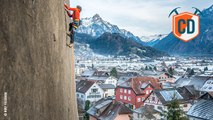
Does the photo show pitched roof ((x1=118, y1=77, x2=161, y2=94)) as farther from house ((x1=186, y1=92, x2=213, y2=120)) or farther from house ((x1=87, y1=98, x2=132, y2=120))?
house ((x1=186, y1=92, x2=213, y2=120))

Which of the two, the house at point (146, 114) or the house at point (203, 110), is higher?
the house at point (203, 110)

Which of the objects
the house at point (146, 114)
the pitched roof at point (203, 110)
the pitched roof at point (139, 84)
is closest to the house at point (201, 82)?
the pitched roof at point (139, 84)

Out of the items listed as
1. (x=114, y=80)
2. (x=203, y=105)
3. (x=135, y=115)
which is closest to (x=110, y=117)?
(x=135, y=115)

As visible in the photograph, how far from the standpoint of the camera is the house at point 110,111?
42.7 m

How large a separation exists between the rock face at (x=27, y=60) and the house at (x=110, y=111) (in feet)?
123

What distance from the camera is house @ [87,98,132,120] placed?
4266cm

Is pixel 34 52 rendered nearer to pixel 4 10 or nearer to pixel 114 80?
pixel 4 10

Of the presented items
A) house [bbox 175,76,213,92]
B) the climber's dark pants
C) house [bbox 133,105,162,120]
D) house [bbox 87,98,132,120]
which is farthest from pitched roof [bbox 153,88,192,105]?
the climber's dark pants

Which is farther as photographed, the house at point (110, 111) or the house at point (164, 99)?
the house at point (164, 99)

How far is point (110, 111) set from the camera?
4481 cm

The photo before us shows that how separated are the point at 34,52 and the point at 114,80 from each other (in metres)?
92.3

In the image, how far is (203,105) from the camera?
37.9m

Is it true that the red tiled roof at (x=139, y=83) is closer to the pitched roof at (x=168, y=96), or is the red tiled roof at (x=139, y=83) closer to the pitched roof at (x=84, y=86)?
the pitched roof at (x=168, y=96)

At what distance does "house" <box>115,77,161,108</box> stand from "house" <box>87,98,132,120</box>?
576 inches
